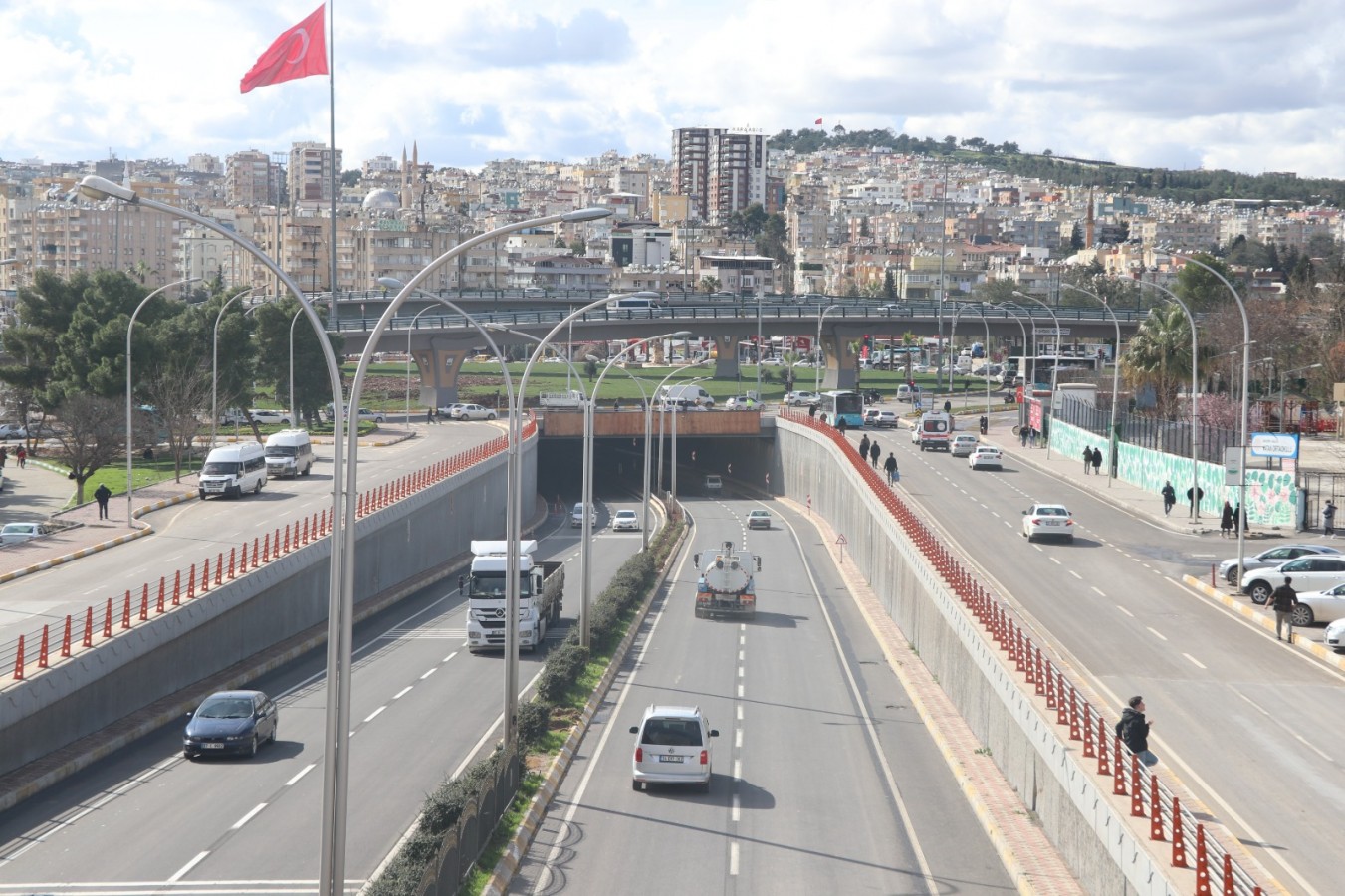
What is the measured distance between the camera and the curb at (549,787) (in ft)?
65.8

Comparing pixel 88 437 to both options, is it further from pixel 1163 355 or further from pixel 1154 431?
pixel 1163 355

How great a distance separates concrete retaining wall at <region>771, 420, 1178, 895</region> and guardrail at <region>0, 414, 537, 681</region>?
53.2 feet

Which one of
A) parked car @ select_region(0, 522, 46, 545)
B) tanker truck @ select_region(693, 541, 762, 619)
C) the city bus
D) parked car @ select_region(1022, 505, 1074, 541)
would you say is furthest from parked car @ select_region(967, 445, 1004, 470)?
parked car @ select_region(0, 522, 46, 545)

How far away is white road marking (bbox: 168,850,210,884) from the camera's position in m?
20.2

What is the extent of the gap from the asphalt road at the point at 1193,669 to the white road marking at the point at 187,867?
13.5 m

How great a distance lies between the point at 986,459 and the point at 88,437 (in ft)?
122

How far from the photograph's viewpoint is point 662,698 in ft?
110

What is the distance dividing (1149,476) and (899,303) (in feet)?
217

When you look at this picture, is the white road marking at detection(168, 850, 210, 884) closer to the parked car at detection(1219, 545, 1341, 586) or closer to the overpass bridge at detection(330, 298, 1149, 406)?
→ the parked car at detection(1219, 545, 1341, 586)

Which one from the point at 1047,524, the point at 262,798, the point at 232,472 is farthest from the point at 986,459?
the point at 262,798

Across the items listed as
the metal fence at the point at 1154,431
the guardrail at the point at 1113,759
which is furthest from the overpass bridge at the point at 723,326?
the guardrail at the point at 1113,759

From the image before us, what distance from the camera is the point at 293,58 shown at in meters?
30.6

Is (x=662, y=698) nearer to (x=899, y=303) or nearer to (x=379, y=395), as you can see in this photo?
(x=379, y=395)

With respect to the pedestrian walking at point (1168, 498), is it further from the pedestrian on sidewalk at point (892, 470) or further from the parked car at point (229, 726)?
the parked car at point (229, 726)
